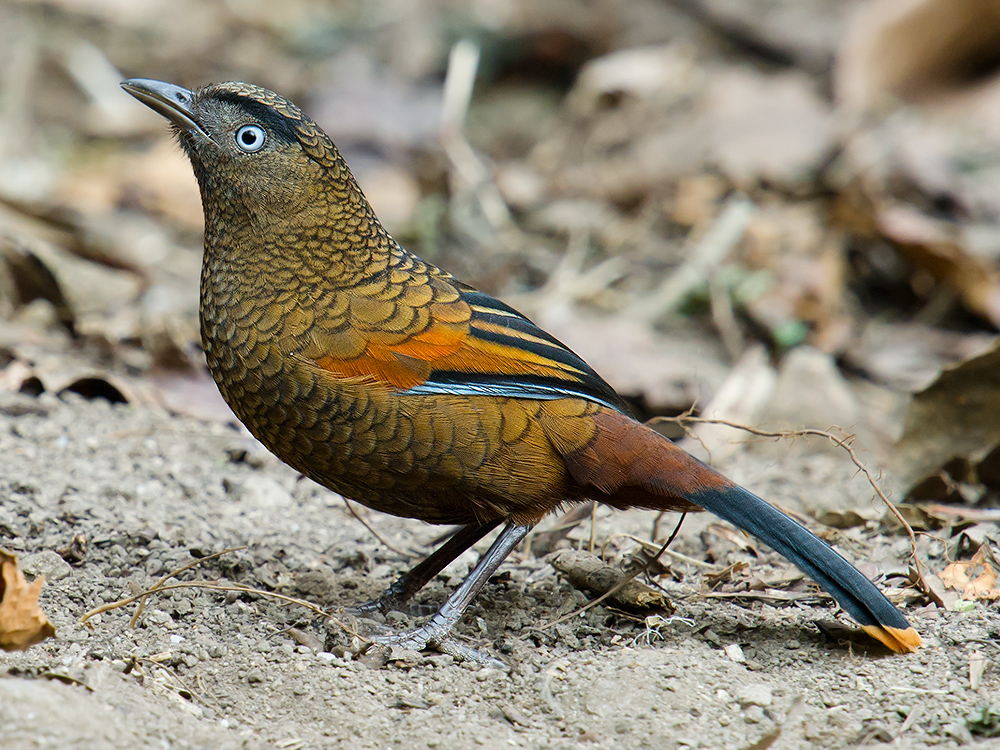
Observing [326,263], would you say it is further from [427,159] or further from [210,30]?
[210,30]

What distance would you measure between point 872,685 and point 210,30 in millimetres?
8555

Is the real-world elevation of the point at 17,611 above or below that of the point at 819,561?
below

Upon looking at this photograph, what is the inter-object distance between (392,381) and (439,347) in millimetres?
178

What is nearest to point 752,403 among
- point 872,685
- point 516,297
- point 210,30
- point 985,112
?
point 516,297

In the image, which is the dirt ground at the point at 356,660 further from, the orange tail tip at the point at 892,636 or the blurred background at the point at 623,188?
the blurred background at the point at 623,188

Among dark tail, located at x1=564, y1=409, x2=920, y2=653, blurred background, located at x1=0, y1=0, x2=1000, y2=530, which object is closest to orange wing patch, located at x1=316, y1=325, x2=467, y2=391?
dark tail, located at x1=564, y1=409, x2=920, y2=653

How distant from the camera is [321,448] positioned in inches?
119

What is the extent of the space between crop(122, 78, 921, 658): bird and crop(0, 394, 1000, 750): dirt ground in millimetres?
207

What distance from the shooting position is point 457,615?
310cm

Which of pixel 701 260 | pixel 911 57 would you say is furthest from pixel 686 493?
pixel 911 57

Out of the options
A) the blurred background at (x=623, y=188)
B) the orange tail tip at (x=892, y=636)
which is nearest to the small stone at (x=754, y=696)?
the orange tail tip at (x=892, y=636)

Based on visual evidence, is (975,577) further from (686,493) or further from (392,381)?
(392,381)

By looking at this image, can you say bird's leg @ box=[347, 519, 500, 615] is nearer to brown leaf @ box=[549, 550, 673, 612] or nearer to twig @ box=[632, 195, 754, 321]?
brown leaf @ box=[549, 550, 673, 612]

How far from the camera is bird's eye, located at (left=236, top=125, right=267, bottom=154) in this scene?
325cm
